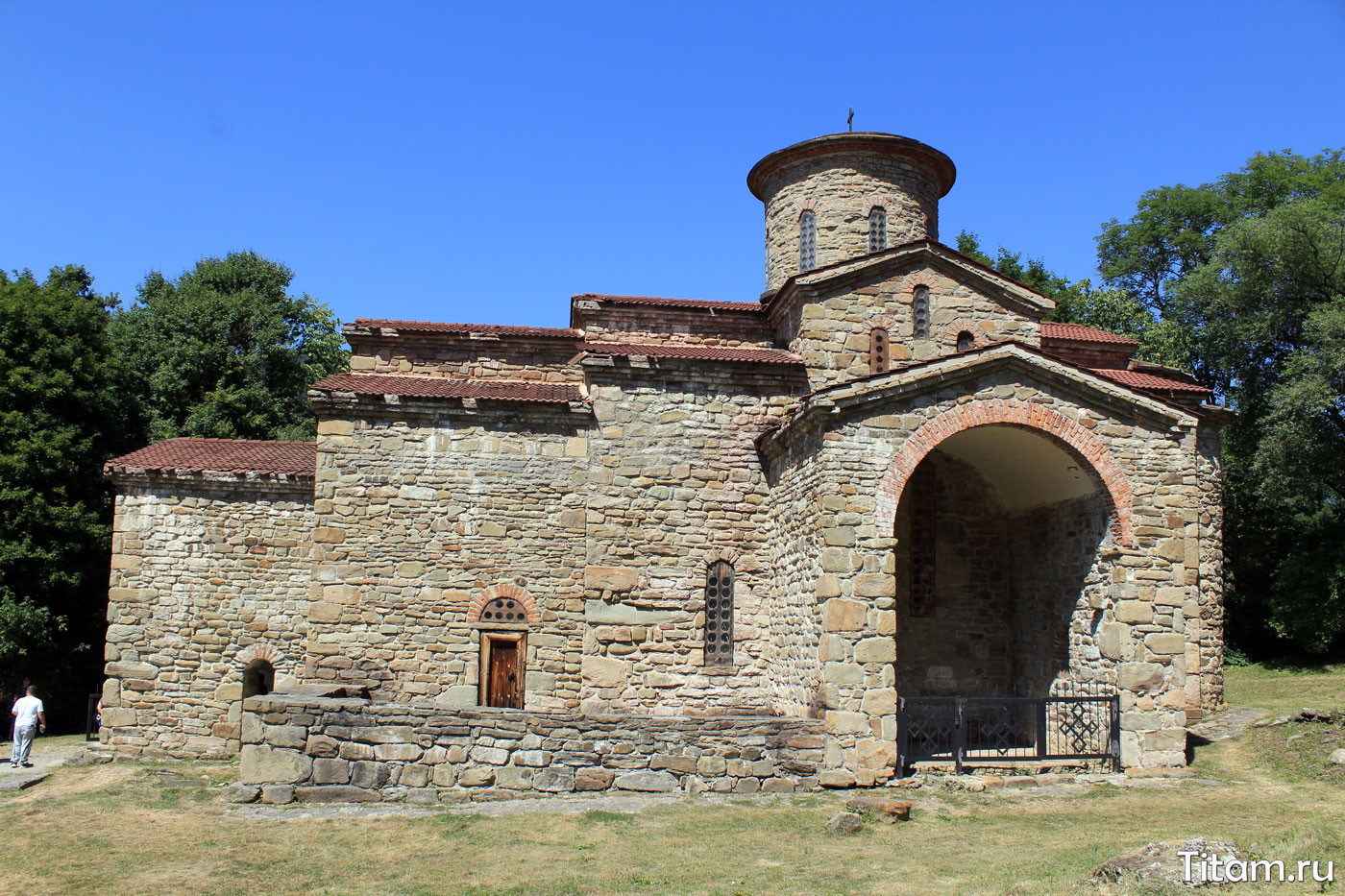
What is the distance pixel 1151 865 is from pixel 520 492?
9.66 m

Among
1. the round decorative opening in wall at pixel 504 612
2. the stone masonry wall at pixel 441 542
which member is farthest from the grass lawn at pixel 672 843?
the round decorative opening in wall at pixel 504 612

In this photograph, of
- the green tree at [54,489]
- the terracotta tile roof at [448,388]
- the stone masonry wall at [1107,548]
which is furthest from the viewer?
the green tree at [54,489]

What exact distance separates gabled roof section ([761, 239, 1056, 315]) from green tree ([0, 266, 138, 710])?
50.9 feet

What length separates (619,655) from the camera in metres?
13.3

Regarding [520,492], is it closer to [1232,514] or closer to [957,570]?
[957,570]

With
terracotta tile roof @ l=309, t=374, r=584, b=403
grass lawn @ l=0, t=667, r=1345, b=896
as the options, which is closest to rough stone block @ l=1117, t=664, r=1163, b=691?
grass lawn @ l=0, t=667, r=1345, b=896

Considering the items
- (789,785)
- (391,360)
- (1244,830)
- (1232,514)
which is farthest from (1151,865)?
(1232,514)

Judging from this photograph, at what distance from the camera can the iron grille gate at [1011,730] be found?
11016 millimetres

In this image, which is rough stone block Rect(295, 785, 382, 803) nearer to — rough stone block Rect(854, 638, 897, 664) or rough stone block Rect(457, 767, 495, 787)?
rough stone block Rect(457, 767, 495, 787)

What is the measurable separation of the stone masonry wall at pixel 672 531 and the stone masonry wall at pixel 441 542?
433mm

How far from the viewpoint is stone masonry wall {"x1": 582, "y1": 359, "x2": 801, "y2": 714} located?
13.3 metres

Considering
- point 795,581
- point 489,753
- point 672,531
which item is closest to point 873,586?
point 795,581

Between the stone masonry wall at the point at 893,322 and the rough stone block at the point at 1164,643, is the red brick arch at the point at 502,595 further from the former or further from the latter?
the rough stone block at the point at 1164,643

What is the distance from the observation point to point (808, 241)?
17938mm
